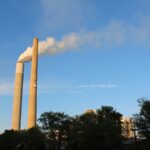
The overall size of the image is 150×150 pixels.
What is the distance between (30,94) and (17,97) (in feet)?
42.7

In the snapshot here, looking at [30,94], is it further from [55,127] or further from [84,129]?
[84,129]

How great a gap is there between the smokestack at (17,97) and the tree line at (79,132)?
17803 millimetres

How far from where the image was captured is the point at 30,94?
100m

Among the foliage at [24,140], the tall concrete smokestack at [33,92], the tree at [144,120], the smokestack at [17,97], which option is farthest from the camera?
the smokestack at [17,97]

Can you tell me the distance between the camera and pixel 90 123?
63.9 m

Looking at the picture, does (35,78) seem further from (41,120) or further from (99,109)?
(99,109)

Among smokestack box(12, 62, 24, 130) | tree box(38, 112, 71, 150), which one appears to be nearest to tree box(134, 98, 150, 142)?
tree box(38, 112, 71, 150)

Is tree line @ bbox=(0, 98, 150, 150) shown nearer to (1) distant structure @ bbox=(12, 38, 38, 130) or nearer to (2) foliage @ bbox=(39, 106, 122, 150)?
(2) foliage @ bbox=(39, 106, 122, 150)

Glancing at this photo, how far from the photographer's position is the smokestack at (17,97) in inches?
4291

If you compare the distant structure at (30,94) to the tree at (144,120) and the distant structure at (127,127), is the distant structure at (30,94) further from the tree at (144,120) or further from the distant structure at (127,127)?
the tree at (144,120)

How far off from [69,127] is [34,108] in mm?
21866

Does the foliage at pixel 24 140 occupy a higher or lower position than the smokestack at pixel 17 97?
lower

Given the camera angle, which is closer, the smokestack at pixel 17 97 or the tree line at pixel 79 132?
the tree line at pixel 79 132

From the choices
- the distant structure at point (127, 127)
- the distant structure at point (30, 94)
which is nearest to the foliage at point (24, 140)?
the distant structure at point (30, 94)
